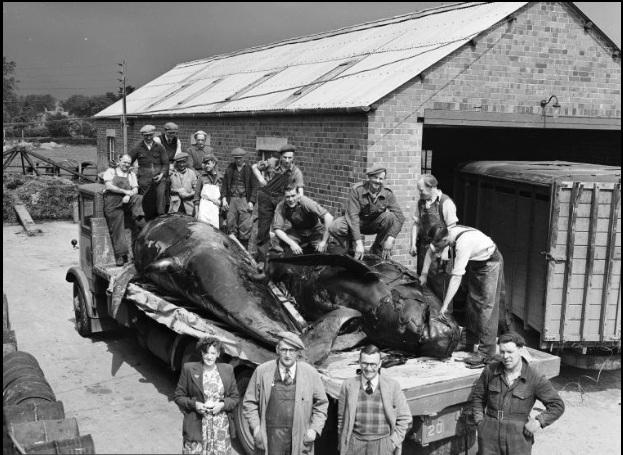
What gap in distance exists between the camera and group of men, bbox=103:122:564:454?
16.2 ft

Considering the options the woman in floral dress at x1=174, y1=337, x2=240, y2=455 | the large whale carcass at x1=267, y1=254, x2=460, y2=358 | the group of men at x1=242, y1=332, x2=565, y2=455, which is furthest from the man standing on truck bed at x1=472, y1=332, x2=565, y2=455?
the woman in floral dress at x1=174, y1=337, x2=240, y2=455

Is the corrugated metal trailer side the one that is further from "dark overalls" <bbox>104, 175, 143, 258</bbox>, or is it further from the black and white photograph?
"dark overalls" <bbox>104, 175, 143, 258</bbox>

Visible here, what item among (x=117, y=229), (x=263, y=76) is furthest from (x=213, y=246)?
(x=263, y=76)

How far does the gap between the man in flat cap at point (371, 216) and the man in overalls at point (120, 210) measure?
2935mm

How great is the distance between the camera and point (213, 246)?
7.64 m

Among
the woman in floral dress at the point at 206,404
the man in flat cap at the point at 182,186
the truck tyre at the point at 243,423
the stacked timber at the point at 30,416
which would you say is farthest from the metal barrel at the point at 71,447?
the man in flat cap at the point at 182,186

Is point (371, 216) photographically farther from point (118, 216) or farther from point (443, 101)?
point (118, 216)

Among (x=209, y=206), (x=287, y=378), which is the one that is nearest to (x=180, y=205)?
(x=209, y=206)

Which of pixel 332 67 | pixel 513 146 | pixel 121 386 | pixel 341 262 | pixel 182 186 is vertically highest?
pixel 332 67

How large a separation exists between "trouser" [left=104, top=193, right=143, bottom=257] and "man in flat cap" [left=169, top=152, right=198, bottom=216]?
0.45 metres

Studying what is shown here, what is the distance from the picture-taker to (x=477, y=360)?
6.03 metres

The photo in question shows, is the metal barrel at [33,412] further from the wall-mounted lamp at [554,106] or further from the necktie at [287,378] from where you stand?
the wall-mounted lamp at [554,106]

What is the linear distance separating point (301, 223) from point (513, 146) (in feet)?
27.5

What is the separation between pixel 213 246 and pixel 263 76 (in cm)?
993
